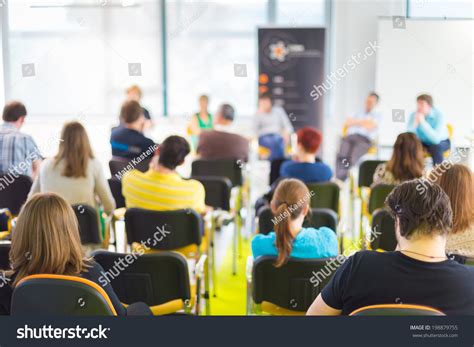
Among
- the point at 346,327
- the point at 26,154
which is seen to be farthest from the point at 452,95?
the point at 346,327

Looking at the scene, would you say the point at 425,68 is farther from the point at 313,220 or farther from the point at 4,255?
the point at 4,255

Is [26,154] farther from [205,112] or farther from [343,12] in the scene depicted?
[343,12]

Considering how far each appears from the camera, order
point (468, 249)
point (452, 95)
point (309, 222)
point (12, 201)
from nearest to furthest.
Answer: point (468, 249)
point (309, 222)
point (12, 201)
point (452, 95)

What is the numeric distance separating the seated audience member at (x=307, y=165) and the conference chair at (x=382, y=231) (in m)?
0.92

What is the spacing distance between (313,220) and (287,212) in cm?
67

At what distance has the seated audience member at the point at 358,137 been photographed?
7.57 m

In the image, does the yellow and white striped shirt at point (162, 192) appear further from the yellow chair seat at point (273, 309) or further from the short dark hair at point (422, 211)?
the short dark hair at point (422, 211)

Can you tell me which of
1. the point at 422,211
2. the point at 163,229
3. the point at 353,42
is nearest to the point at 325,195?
the point at 163,229

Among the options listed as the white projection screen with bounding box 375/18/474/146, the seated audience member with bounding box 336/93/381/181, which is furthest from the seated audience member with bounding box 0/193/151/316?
the seated audience member with bounding box 336/93/381/181

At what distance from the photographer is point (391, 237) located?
144 inches

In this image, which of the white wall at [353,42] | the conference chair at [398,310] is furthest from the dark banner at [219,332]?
the white wall at [353,42]

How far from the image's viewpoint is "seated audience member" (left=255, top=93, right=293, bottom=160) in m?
7.56

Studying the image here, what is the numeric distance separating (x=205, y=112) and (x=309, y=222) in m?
4.33

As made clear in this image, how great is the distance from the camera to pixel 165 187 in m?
3.90
